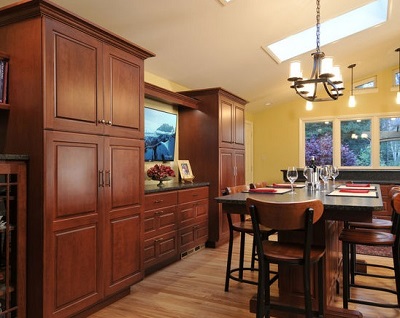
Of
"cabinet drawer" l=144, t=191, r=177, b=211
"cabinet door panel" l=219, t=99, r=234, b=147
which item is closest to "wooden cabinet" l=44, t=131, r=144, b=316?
"cabinet drawer" l=144, t=191, r=177, b=211

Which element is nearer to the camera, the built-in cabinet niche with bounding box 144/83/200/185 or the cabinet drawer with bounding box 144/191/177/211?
the cabinet drawer with bounding box 144/191/177/211

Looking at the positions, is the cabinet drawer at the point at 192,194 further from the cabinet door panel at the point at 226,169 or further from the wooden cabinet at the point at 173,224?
the cabinet door panel at the point at 226,169

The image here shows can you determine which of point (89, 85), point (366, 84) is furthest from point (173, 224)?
point (366, 84)

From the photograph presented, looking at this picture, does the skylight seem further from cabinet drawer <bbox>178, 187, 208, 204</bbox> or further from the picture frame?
cabinet drawer <bbox>178, 187, 208, 204</bbox>

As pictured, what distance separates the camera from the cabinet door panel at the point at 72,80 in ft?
6.97

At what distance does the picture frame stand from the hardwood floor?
1.22m

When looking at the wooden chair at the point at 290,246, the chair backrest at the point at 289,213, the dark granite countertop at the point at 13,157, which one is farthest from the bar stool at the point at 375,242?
the dark granite countertop at the point at 13,157

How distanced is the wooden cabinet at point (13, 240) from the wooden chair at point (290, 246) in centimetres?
143

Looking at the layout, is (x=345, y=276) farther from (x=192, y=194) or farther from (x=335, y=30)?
(x=335, y=30)

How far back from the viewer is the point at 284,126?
7.43 m

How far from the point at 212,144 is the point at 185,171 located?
1.71 ft

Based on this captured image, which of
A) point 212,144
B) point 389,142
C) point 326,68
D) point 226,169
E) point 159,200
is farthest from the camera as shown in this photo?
point 389,142

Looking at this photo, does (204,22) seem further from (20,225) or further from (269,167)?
(269,167)

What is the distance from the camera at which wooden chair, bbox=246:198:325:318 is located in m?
1.86
